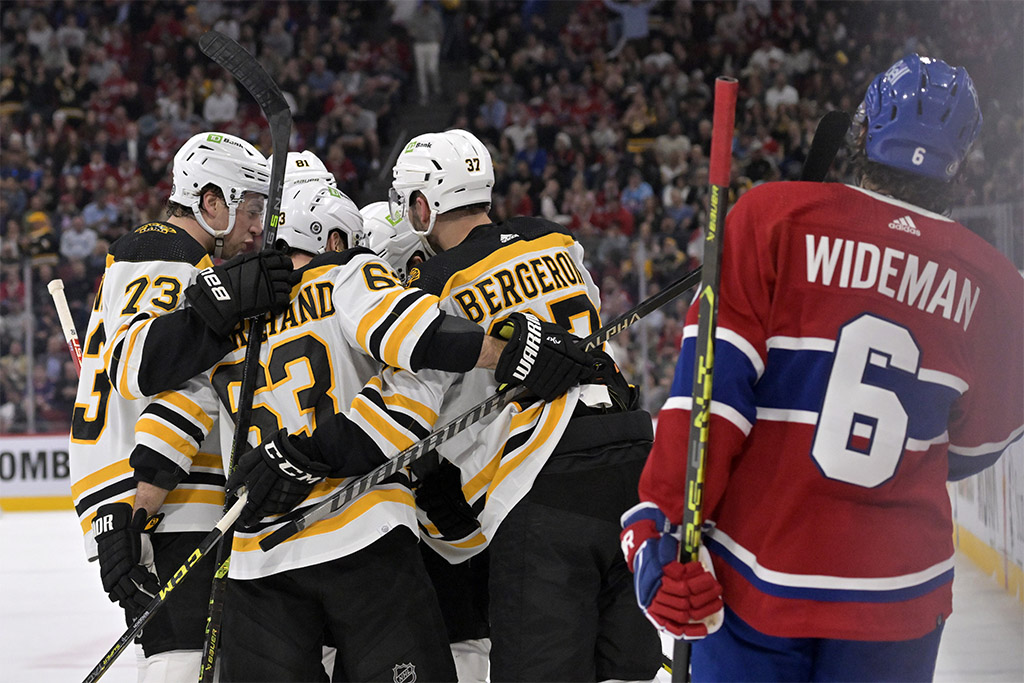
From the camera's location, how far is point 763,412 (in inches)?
59.3

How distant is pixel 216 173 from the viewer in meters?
2.56

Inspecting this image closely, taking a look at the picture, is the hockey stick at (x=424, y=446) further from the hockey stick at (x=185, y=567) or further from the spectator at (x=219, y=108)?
the spectator at (x=219, y=108)

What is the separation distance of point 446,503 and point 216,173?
3.16 feet

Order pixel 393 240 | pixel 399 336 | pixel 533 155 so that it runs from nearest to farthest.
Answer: pixel 399 336 → pixel 393 240 → pixel 533 155

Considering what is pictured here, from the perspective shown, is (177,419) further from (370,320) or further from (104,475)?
(370,320)

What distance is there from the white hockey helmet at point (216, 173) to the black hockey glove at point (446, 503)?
772mm

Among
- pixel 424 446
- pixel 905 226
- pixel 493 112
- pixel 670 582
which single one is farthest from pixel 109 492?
pixel 493 112

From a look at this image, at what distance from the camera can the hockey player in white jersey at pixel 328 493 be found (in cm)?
215

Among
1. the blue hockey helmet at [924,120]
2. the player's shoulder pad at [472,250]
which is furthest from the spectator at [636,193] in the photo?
the blue hockey helmet at [924,120]

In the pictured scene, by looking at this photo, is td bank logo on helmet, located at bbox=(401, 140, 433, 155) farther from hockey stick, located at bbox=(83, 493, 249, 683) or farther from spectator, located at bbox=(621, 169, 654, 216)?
spectator, located at bbox=(621, 169, 654, 216)

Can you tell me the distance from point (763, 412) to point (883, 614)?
32 cm

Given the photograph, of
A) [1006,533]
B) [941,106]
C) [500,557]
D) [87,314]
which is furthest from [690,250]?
[941,106]

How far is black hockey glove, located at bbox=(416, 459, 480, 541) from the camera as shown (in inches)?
104

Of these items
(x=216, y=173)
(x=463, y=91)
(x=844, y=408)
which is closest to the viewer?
(x=844, y=408)
